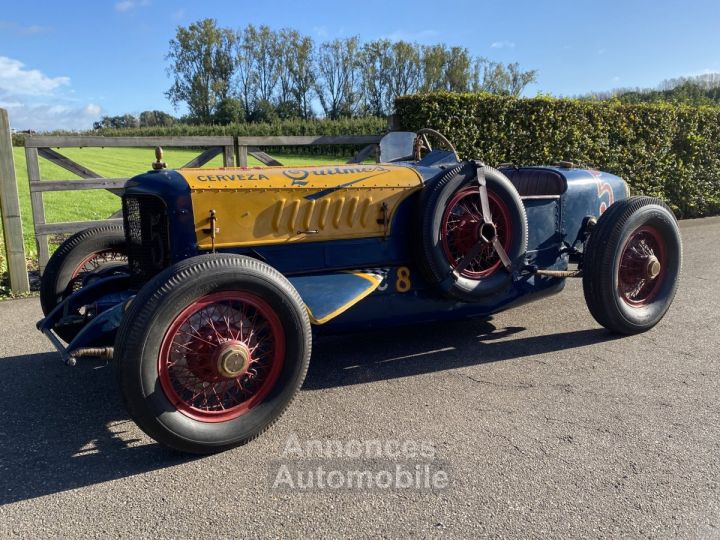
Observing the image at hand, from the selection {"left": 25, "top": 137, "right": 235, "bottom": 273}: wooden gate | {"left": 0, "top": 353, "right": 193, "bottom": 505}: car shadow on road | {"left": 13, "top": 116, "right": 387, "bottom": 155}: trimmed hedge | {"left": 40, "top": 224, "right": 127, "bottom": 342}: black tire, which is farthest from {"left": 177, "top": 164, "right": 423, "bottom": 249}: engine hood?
{"left": 13, "top": 116, "right": 387, "bottom": 155}: trimmed hedge

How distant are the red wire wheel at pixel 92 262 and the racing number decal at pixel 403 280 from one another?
7.31 feet

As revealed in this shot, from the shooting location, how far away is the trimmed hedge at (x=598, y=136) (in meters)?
8.37

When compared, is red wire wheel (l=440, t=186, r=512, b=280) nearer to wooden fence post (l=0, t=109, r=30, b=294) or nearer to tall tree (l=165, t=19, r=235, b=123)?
wooden fence post (l=0, t=109, r=30, b=294)

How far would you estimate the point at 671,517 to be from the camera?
7.44 ft

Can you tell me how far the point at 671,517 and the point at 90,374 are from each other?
3.41 meters

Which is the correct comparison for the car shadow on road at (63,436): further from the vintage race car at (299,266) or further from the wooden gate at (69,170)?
the wooden gate at (69,170)

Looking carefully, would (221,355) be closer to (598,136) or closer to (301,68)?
(598,136)

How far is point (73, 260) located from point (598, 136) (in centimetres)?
848

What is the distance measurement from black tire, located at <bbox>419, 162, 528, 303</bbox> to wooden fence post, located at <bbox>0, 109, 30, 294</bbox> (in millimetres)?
4399

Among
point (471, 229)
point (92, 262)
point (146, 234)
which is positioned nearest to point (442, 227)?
point (471, 229)

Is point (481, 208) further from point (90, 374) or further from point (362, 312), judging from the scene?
point (90, 374)

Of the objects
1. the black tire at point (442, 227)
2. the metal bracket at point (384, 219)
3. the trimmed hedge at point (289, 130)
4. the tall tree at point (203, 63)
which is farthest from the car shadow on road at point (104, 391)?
the tall tree at point (203, 63)

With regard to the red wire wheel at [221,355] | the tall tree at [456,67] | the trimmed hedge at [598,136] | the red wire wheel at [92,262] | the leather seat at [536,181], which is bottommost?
the red wire wheel at [221,355]

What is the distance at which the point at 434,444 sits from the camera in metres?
2.84
